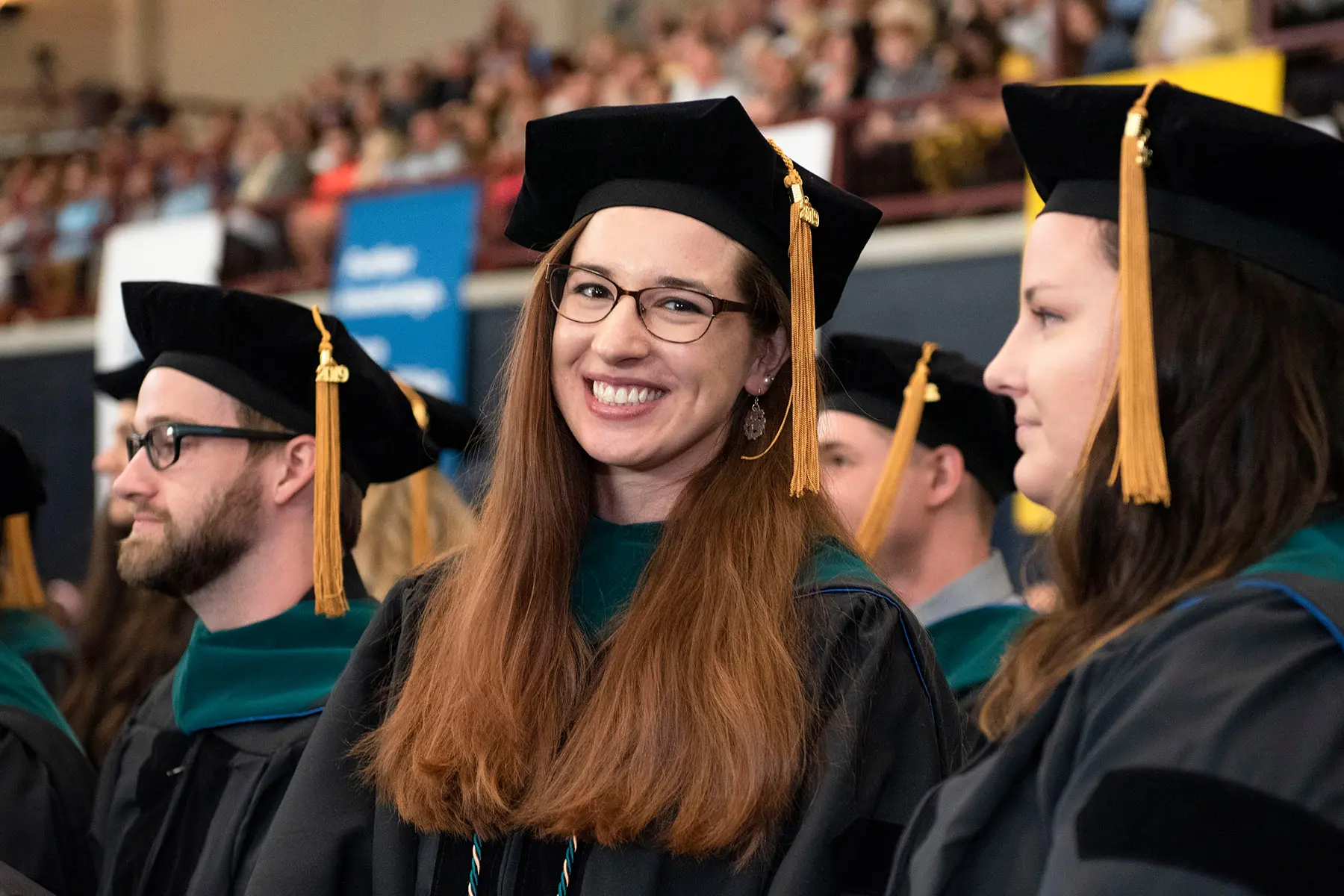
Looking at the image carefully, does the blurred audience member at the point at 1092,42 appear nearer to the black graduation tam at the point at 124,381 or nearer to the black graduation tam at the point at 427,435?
the black graduation tam at the point at 427,435

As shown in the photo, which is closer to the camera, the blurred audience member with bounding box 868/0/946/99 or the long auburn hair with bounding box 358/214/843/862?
→ the long auburn hair with bounding box 358/214/843/862

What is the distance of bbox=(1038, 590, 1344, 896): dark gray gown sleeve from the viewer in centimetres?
138

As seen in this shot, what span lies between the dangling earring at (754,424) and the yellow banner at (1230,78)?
4496mm

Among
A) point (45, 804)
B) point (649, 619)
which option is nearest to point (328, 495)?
point (45, 804)

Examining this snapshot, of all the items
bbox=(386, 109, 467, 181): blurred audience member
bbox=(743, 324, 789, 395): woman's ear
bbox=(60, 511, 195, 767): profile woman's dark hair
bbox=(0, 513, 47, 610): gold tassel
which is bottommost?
bbox=(60, 511, 195, 767): profile woman's dark hair

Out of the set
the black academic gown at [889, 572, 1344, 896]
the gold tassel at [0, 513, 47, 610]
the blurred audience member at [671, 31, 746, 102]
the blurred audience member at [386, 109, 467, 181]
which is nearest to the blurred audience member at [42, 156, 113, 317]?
the blurred audience member at [386, 109, 467, 181]

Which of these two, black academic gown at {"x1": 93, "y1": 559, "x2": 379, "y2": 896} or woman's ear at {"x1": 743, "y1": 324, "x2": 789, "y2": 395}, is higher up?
woman's ear at {"x1": 743, "y1": 324, "x2": 789, "y2": 395}

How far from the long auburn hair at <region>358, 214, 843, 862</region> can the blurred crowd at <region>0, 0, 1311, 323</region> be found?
6.16 meters

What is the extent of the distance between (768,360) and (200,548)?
144 centimetres

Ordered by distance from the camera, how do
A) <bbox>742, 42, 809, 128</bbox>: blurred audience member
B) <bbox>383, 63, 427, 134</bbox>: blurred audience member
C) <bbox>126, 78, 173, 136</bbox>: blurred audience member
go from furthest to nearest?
<bbox>126, 78, 173, 136</bbox>: blurred audience member → <bbox>383, 63, 427, 134</bbox>: blurred audience member → <bbox>742, 42, 809, 128</bbox>: blurred audience member

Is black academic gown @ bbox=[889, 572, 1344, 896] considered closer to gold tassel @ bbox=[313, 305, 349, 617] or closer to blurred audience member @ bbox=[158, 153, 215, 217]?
gold tassel @ bbox=[313, 305, 349, 617]

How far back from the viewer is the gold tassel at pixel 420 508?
4.15m

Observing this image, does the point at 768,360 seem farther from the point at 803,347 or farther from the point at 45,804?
the point at 45,804

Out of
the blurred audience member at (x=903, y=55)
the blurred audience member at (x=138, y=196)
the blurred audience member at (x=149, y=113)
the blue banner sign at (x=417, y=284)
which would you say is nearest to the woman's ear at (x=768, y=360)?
the blurred audience member at (x=903, y=55)
